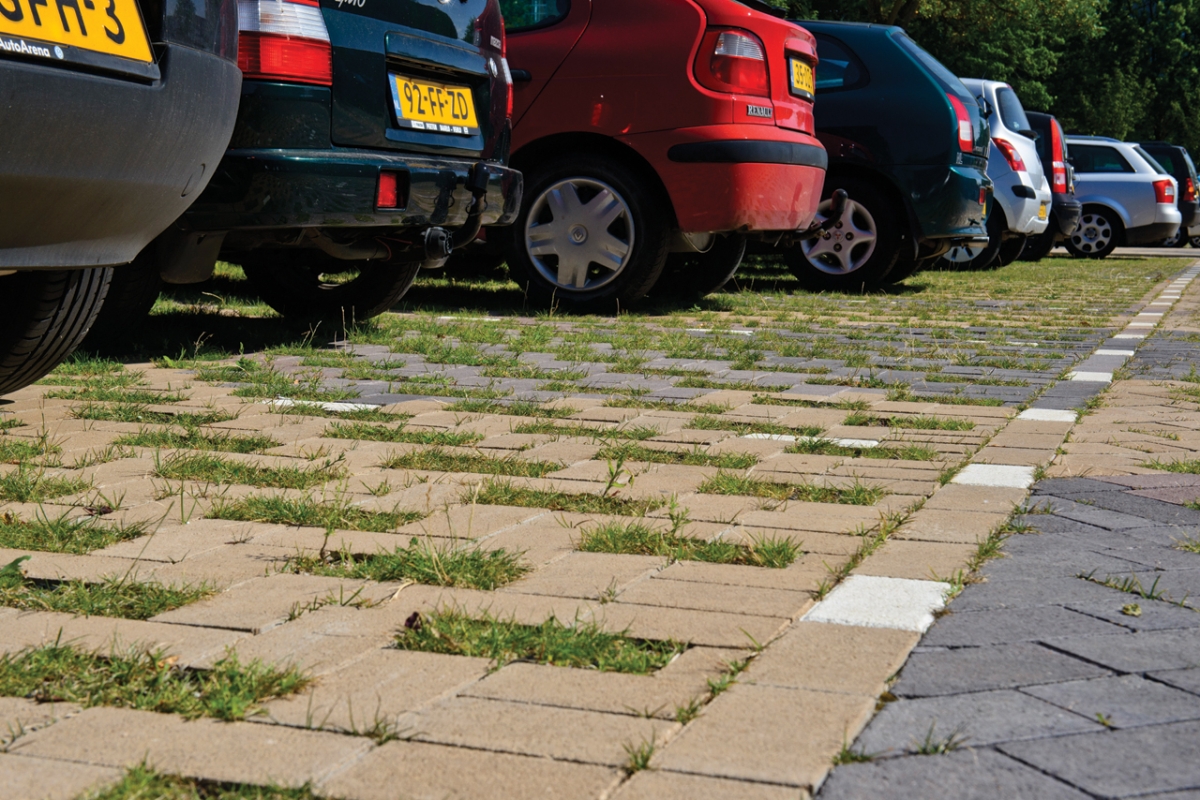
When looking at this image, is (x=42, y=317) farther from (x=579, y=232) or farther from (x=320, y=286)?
(x=579, y=232)

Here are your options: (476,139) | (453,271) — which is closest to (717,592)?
(476,139)

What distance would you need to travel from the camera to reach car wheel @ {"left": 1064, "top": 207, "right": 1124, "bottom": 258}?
69.2 ft

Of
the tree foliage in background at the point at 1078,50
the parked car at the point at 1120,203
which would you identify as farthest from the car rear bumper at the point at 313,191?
the tree foliage in background at the point at 1078,50

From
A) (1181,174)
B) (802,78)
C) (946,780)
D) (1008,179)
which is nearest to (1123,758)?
(946,780)

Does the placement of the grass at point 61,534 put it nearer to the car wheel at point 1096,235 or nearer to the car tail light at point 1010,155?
the car tail light at point 1010,155

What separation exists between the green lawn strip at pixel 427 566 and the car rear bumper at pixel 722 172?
17.7ft

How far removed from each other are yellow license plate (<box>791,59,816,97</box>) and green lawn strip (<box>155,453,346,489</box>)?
18.0 feet

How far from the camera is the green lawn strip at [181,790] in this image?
1763 mm

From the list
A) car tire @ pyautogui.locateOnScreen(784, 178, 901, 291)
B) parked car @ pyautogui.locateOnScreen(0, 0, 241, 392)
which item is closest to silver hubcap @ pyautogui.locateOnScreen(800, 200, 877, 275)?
Answer: car tire @ pyautogui.locateOnScreen(784, 178, 901, 291)

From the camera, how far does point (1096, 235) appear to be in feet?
69.5

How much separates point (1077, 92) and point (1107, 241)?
35360 mm

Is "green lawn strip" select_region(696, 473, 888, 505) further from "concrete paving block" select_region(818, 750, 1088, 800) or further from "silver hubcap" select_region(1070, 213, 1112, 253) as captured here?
"silver hubcap" select_region(1070, 213, 1112, 253)

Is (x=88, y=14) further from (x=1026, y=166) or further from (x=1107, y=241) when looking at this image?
(x=1107, y=241)

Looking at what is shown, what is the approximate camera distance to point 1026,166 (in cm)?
1452
